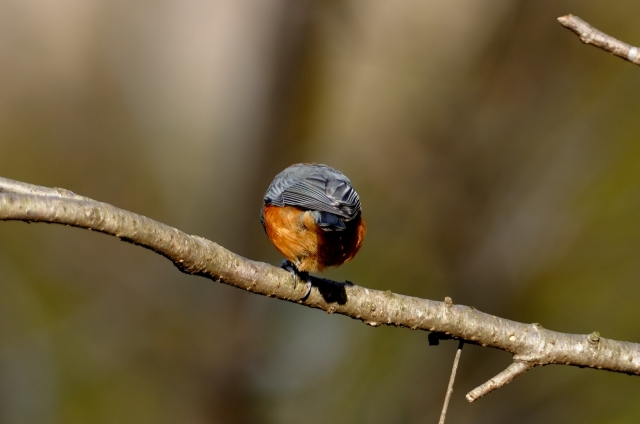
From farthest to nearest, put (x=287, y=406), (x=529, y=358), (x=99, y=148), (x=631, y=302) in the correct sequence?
(x=99, y=148) < (x=287, y=406) < (x=631, y=302) < (x=529, y=358)

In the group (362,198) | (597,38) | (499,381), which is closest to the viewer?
(597,38)

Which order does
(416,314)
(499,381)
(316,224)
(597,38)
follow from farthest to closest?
(316,224), (416,314), (499,381), (597,38)

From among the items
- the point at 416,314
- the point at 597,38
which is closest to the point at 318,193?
the point at 416,314

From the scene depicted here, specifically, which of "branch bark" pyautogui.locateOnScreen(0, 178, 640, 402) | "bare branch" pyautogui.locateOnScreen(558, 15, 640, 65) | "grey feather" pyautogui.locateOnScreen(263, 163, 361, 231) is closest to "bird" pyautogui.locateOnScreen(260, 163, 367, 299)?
"grey feather" pyautogui.locateOnScreen(263, 163, 361, 231)

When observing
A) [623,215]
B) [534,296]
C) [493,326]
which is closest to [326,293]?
[493,326]

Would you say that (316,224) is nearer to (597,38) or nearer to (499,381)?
(499,381)

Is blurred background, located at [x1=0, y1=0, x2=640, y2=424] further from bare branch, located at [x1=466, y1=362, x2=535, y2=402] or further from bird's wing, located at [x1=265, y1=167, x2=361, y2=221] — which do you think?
bare branch, located at [x1=466, y1=362, x2=535, y2=402]

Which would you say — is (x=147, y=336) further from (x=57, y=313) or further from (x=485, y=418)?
(x=485, y=418)
